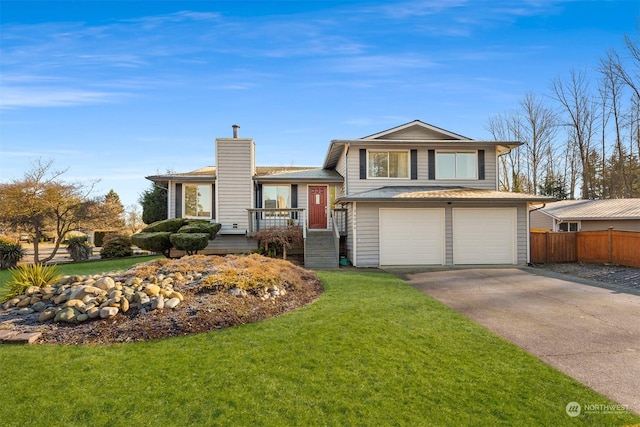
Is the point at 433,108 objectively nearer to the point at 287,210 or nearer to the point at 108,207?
the point at 287,210

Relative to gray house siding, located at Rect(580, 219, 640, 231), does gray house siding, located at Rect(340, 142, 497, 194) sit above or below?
above

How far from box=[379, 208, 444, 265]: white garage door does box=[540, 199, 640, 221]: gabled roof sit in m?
12.7

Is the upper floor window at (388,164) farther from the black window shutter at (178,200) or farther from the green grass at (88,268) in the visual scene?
the green grass at (88,268)

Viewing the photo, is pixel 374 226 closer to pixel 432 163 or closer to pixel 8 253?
pixel 432 163

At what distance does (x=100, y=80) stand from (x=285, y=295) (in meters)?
10.3

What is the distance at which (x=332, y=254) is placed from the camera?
12.4 meters

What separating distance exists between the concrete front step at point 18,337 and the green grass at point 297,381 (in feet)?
0.83

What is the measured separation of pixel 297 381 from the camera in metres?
3.31

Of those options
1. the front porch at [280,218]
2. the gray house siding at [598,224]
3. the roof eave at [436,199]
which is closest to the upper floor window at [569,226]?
the gray house siding at [598,224]

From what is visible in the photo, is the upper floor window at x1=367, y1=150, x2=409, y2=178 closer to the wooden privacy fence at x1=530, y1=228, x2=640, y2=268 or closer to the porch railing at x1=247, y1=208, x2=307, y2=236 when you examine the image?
the porch railing at x1=247, y1=208, x2=307, y2=236

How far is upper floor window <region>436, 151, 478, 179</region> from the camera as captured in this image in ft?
46.3

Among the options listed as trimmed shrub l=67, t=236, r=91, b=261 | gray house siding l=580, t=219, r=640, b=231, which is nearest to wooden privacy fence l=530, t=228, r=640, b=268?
gray house siding l=580, t=219, r=640, b=231

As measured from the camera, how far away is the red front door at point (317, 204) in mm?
15938

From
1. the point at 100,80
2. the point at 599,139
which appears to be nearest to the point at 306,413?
the point at 100,80
